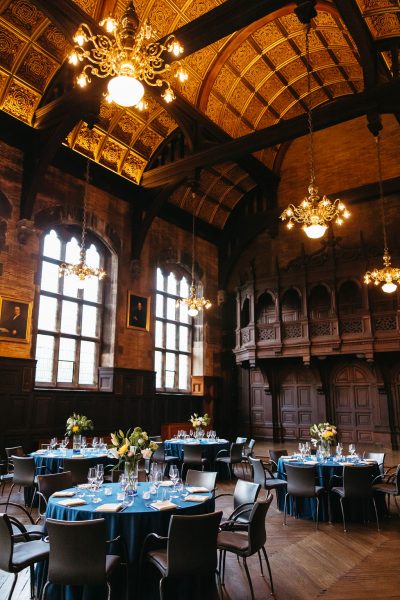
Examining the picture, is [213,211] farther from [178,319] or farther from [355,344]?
[355,344]

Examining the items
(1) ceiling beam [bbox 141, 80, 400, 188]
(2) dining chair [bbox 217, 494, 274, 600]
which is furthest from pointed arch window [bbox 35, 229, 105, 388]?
(2) dining chair [bbox 217, 494, 274, 600]

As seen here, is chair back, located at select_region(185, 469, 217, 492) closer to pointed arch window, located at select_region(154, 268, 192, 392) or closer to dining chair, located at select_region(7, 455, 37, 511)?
dining chair, located at select_region(7, 455, 37, 511)

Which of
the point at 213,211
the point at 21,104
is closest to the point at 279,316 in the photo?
the point at 213,211

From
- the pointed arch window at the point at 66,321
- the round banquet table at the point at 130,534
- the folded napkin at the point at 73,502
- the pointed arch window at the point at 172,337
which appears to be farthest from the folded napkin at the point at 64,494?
the pointed arch window at the point at 172,337

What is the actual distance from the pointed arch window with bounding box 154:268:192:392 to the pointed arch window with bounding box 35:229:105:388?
265 centimetres

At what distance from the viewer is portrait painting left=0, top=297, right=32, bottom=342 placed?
32.6ft

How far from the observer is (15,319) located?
10.2m

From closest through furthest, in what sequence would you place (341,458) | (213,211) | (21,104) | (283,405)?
(341,458) < (21,104) < (283,405) < (213,211)

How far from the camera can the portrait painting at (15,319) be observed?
9945mm

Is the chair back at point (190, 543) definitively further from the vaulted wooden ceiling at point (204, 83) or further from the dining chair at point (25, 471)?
the vaulted wooden ceiling at point (204, 83)

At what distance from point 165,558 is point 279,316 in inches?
447

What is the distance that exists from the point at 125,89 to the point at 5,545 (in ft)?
13.9

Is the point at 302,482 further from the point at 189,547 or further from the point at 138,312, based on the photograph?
the point at 138,312

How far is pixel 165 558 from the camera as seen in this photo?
3711 millimetres
